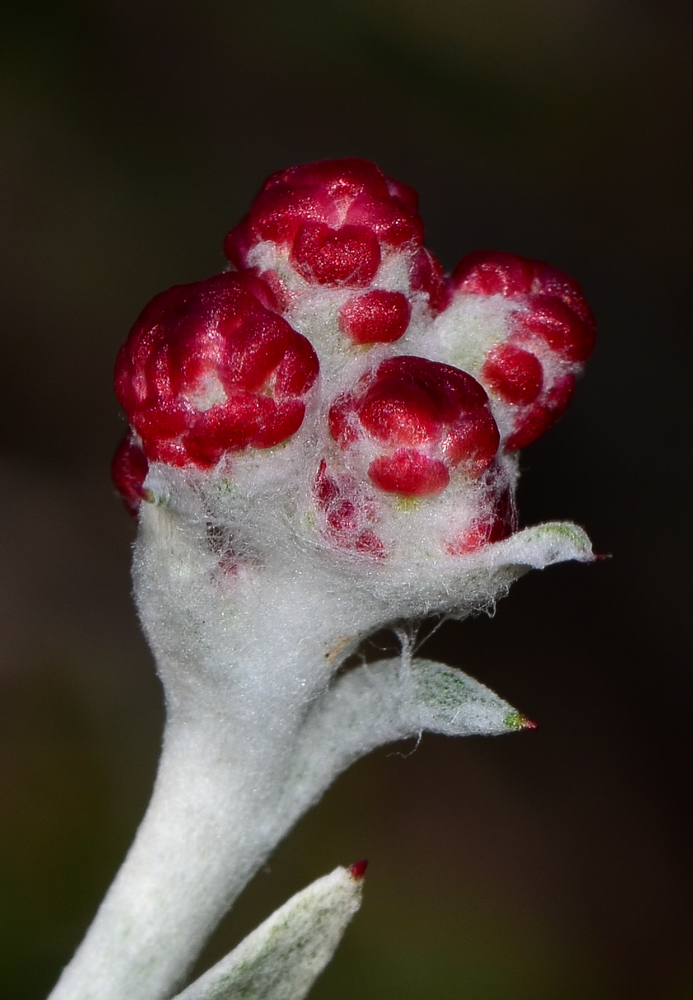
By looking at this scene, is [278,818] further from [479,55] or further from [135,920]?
[479,55]

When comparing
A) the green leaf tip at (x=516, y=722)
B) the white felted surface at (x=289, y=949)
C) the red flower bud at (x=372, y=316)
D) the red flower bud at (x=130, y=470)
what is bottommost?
the white felted surface at (x=289, y=949)

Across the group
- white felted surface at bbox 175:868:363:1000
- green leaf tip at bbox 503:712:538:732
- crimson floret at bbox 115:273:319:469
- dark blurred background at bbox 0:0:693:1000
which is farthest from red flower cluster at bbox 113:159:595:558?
dark blurred background at bbox 0:0:693:1000

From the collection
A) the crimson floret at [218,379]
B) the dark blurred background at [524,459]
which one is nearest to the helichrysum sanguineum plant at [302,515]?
the crimson floret at [218,379]

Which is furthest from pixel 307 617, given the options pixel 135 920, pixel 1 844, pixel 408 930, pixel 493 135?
pixel 493 135

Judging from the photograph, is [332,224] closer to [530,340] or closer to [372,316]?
[372,316]

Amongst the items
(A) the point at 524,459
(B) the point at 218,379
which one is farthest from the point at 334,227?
(A) the point at 524,459

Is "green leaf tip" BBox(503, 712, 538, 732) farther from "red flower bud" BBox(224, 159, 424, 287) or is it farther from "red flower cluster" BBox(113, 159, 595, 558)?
"red flower bud" BBox(224, 159, 424, 287)

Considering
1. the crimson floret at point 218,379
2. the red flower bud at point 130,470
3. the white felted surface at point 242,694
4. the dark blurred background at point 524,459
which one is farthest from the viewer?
the dark blurred background at point 524,459

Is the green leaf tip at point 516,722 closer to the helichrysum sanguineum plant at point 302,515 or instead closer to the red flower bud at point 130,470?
the helichrysum sanguineum plant at point 302,515
